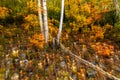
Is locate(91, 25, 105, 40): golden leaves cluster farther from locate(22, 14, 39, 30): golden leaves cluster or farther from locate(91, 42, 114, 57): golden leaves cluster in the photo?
locate(22, 14, 39, 30): golden leaves cluster

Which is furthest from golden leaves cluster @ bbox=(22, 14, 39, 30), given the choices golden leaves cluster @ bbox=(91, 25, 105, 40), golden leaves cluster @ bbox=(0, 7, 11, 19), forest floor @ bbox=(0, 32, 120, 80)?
golden leaves cluster @ bbox=(91, 25, 105, 40)

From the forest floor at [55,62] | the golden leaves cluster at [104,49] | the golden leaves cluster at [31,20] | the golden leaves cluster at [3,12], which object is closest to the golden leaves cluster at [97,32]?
the golden leaves cluster at [104,49]

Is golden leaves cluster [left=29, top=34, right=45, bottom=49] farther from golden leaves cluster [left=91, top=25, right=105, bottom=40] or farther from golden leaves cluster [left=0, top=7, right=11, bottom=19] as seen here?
golden leaves cluster [left=91, top=25, right=105, bottom=40]

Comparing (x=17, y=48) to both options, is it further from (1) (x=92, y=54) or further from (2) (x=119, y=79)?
(2) (x=119, y=79)

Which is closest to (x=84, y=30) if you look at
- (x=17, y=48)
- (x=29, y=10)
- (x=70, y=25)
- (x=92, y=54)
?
(x=70, y=25)

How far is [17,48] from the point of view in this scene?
1842cm

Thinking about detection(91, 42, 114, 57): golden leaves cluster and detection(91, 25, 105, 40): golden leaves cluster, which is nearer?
detection(91, 42, 114, 57): golden leaves cluster

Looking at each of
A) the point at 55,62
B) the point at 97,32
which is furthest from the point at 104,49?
the point at 55,62

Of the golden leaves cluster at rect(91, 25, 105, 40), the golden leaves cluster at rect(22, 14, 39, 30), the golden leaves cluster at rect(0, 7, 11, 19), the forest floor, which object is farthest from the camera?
the golden leaves cluster at rect(91, 25, 105, 40)

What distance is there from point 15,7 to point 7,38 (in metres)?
3.10

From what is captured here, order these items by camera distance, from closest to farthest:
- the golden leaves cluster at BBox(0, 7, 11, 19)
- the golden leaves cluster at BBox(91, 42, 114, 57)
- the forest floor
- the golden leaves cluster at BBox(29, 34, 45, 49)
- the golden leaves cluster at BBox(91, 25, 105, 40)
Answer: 1. the forest floor
2. the golden leaves cluster at BBox(29, 34, 45, 49)
3. the golden leaves cluster at BBox(91, 42, 114, 57)
4. the golden leaves cluster at BBox(0, 7, 11, 19)
5. the golden leaves cluster at BBox(91, 25, 105, 40)

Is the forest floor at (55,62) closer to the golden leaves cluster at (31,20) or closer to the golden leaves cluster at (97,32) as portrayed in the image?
the golden leaves cluster at (97,32)

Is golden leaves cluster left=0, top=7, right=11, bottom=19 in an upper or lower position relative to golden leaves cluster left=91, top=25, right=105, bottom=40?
upper

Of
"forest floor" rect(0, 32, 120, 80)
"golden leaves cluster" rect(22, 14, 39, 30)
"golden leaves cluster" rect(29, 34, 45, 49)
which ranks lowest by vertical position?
"forest floor" rect(0, 32, 120, 80)
